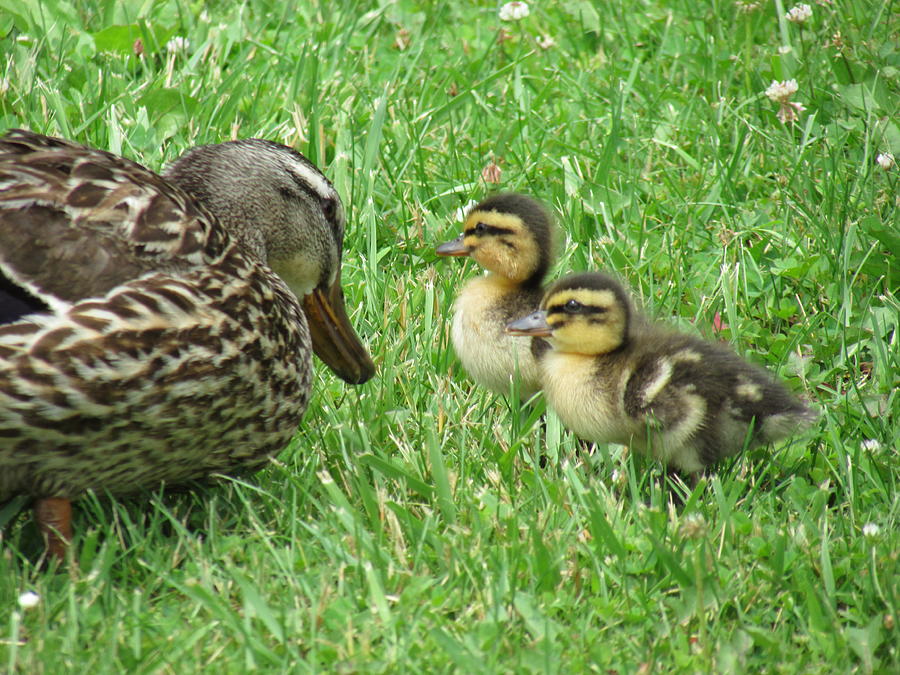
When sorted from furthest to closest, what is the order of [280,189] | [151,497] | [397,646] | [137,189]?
[280,189], [151,497], [137,189], [397,646]

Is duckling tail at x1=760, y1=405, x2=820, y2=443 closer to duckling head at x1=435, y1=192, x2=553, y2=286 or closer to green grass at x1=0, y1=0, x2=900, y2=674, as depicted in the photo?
green grass at x1=0, y1=0, x2=900, y2=674

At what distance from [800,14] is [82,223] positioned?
357 centimetres

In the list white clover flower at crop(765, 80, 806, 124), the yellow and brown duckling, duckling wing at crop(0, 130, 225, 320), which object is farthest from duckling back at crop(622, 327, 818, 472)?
white clover flower at crop(765, 80, 806, 124)

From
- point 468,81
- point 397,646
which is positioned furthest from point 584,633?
point 468,81

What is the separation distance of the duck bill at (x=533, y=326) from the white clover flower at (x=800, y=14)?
234 centimetres

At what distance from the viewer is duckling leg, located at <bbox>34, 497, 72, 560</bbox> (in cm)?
312

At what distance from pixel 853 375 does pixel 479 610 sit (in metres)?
1.79

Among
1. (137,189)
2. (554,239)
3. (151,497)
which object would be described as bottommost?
(151,497)

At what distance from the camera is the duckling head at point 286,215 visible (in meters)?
3.79

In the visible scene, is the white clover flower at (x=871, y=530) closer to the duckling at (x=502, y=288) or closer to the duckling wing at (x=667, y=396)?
the duckling wing at (x=667, y=396)

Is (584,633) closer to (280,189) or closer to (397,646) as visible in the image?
(397,646)

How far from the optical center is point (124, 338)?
9.34ft

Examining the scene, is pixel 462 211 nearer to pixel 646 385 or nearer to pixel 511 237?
pixel 511 237

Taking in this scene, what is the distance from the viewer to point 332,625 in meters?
2.81
